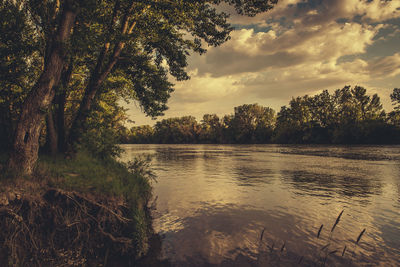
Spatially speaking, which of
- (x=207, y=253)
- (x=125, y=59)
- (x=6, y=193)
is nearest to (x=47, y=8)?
(x=125, y=59)

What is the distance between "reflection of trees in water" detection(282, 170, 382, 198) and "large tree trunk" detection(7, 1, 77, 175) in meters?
14.7

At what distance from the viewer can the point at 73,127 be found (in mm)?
12125

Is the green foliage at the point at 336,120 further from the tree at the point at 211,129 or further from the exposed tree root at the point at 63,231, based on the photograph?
the exposed tree root at the point at 63,231

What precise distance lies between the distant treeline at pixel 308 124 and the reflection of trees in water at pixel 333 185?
41399mm

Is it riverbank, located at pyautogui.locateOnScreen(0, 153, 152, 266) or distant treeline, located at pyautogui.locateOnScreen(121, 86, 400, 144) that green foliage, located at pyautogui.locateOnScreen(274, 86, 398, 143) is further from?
riverbank, located at pyautogui.locateOnScreen(0, 153, 152, 266)

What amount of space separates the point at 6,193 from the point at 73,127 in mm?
6619

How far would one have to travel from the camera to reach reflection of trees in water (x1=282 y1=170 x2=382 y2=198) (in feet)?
49.0

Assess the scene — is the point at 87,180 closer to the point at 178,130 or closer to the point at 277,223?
the point at 277,223

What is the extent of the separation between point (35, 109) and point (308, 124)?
363ft

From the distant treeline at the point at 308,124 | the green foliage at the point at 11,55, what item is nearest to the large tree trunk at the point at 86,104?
the green foliage at the point at 11,55

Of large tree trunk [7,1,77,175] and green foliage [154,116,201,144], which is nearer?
large tree trunk [7,1,77,175]

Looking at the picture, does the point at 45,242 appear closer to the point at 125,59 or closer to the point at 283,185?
the point at 125,59

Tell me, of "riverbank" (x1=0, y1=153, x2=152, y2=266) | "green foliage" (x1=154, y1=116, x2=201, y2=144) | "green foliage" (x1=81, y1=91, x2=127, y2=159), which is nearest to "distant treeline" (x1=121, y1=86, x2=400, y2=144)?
"green foliage" (x1=154, y1=116, x2=201, y2=144)

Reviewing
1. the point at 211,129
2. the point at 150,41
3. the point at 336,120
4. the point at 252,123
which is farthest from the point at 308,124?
the point at 150,41
